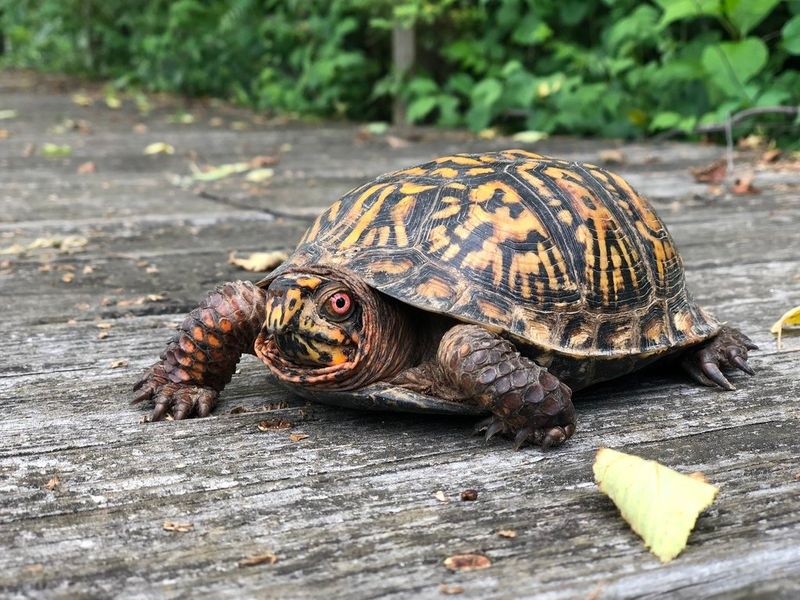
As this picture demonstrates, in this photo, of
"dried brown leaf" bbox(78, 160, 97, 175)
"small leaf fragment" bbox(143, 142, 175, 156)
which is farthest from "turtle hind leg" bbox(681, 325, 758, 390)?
"small leaf fragment" bbox(143, 142, 175, 156)

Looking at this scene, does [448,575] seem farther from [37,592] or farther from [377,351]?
[377,351]

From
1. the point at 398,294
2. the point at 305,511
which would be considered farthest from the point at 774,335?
the point at 305,511

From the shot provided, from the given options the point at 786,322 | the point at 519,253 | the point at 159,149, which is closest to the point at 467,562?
the point at 519,253

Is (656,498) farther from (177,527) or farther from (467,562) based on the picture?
(177,527)

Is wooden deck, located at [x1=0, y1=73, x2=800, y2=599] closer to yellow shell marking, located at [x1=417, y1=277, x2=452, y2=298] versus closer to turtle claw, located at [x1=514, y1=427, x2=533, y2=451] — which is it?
turtle claw, located at [x1=514, y1=427, x2=533, y2=451]

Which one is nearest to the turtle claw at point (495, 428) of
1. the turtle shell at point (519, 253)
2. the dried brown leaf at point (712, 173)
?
the turtle shell at point (519, 253)

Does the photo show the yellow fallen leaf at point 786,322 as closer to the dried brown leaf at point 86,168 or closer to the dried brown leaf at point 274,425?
the dried brown leaf at point 274,425
